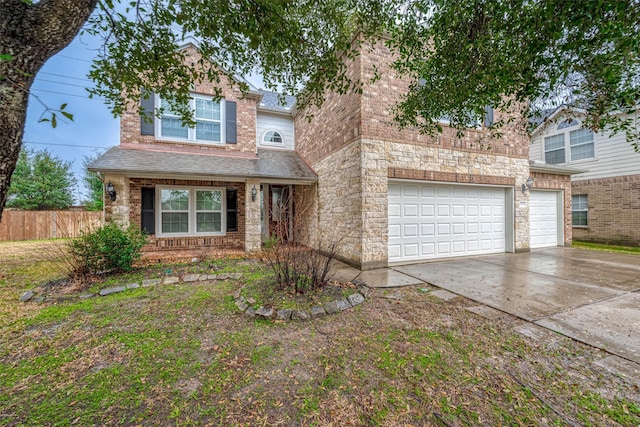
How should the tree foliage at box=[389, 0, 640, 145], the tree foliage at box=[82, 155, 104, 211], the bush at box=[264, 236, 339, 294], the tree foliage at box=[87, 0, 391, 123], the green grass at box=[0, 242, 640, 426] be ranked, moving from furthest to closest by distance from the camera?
the tree foliage at box=[82, 155, 104, 211]
the bush at box=[264, 236, 339, 294]
the tree foliage at box=[87, 0, 391, 123]
the tree foliage at box=[389, 0, 640, 145]
the green grass at box=[0, 242, 640, 426]

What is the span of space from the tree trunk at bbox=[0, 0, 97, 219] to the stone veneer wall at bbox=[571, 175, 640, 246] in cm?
1740

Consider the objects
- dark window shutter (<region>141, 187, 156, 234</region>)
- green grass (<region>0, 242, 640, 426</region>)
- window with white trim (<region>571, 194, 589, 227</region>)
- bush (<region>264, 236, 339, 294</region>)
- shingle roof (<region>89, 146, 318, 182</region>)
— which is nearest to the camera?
green grass (<region>0, 242, 640, 426</region>)

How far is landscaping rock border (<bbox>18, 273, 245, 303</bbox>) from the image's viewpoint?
4.58 metres

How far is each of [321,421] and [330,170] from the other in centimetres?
710

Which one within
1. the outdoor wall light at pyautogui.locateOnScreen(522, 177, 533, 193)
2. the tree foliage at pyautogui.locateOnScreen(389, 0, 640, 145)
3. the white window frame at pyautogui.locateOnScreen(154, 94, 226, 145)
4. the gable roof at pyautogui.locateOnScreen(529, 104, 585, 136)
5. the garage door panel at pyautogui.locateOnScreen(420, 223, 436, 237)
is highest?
the white window frame at pyautogui.locateOnScreen(154, 94, 226, 145)

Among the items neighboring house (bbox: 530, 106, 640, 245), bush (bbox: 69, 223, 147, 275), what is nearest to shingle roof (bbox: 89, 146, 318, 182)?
bush (bbox: 69, 223, 147, 275)

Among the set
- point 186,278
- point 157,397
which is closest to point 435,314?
point 157,397

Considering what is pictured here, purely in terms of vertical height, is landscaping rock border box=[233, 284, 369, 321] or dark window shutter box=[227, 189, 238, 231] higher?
dark window shutter box=[227, 189, 238, 231]

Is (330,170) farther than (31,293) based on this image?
Yes

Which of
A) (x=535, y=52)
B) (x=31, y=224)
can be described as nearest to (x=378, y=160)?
(x=535, y=52)

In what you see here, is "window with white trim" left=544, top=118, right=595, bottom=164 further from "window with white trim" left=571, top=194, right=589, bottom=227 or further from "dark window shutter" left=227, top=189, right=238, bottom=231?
"dark window shutter" left=227, top=189, right=238, bottom=231

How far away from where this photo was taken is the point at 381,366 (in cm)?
260

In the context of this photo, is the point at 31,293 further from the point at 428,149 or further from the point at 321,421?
the point at 428,149

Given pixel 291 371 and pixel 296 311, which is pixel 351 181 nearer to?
pixel 296 311
